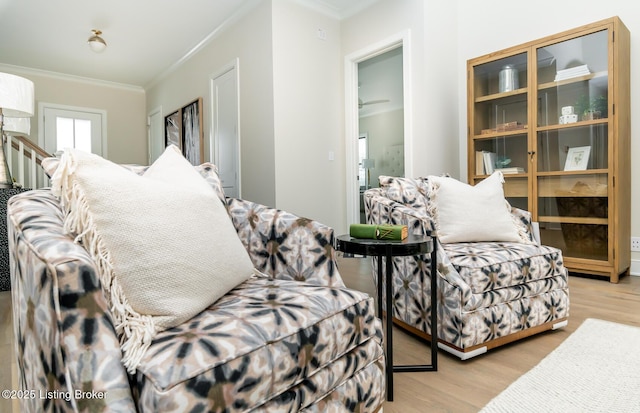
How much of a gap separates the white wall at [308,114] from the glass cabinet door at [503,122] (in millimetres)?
1355

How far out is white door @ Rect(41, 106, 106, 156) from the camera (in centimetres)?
584

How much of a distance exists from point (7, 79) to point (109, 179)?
2.48 meters

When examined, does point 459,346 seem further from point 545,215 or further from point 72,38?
point 72,38

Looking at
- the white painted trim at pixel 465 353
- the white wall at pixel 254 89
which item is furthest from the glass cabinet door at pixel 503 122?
the white painted trim at pixel 465 353

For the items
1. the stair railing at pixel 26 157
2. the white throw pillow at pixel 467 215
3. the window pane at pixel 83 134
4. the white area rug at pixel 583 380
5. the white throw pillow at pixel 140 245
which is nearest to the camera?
the white throw pillow at pixel 140 245

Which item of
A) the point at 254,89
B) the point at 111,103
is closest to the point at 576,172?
the point at 254,89

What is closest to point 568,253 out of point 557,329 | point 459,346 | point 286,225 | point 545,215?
point 545,215

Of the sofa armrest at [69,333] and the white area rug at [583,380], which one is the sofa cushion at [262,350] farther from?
the white area rug at [583,380]

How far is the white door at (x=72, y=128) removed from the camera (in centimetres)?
584

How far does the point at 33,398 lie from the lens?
28.4 inches

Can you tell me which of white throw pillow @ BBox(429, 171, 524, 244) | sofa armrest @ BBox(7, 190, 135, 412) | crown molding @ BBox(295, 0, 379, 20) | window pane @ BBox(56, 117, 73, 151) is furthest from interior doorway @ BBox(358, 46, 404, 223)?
window pane @ BBox(56, 117, 73, 151)

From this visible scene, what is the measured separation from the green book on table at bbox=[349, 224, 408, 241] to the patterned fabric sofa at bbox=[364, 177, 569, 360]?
0.72ft

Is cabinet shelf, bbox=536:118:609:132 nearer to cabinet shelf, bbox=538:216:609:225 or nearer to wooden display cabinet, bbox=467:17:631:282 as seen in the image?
wooden display cabinet, bbox=467:17:631:282

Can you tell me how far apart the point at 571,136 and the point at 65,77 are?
6934 millimetres
